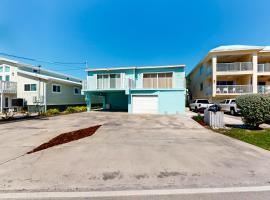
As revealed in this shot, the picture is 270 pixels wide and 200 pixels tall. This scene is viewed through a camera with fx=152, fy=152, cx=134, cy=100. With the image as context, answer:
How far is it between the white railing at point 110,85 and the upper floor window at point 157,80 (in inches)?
71.5

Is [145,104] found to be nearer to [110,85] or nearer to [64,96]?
[110,85]

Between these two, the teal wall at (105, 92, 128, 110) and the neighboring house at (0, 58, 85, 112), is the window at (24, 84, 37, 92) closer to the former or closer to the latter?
the neighboring house at (0, 58, 85, 112)

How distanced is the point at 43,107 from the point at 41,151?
1655 centimetres

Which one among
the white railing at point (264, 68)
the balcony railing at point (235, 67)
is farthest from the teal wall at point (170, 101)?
the white railing at point (264, 68)

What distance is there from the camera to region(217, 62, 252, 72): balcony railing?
20.6 m

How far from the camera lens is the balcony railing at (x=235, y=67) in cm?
2056

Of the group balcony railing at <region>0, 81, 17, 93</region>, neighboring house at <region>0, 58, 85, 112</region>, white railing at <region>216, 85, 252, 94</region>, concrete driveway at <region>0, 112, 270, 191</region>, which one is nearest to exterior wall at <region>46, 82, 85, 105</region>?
neighboring house at <region>0, 58, 85, 112</region>

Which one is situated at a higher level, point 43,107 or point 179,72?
point 179,72

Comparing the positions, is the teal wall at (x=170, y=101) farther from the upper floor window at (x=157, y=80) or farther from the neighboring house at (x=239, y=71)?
the neighboring house at (x=239, y=71)

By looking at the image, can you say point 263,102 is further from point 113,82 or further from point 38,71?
point 38,71

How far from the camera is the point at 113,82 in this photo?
64.3ft

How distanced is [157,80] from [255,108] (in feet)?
38.6

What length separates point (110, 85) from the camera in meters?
19.6

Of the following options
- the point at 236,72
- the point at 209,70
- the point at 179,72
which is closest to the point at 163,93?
the point at 179,72
